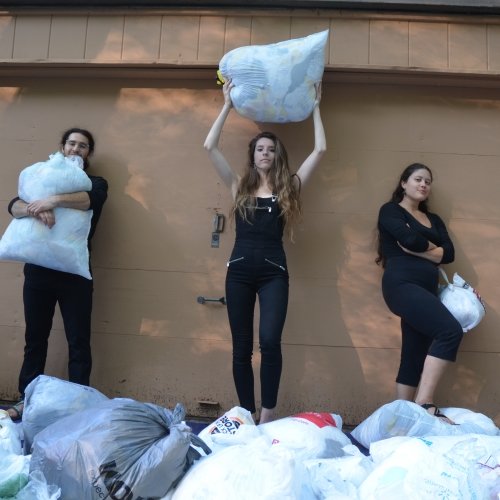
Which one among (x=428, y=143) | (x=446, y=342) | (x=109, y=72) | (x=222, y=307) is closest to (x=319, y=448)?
(x=446, y=342)

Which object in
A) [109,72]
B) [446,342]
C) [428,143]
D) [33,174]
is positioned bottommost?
[446,342]

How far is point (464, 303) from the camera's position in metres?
2.51

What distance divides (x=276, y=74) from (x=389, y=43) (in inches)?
34.7

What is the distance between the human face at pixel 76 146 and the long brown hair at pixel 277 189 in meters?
1.04

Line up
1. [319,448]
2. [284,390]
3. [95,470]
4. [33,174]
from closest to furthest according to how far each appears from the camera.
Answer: [95,470]
[319,448]
[33,174]
[284,390]

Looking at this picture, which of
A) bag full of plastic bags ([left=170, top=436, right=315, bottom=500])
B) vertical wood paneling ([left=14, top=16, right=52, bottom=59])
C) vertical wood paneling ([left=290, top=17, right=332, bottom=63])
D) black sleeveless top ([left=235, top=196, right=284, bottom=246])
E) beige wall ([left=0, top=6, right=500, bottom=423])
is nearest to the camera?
bag full of plastic bags ([left=170, top=436, right=315, bottom=500])

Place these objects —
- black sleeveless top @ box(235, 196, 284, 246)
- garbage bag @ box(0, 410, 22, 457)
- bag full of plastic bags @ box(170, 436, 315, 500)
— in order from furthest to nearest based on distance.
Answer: black sleeveless top @ box(235, 196, 284, 246), garbage bag @ box(0, 410, 22, 457), bag full of plastic bags @ box(170, 436, 315, 500)

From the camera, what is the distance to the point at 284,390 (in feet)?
9.20

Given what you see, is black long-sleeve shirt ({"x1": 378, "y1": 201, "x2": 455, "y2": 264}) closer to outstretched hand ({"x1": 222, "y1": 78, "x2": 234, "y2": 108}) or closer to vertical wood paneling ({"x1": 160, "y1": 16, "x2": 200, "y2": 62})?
outstretched hand ({"x1": 222, "y1": 78, "x2": 234, "y2": 108})

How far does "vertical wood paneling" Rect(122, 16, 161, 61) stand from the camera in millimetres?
2990

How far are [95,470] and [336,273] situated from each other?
178 centimetres

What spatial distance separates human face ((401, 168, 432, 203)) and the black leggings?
38 centimetres

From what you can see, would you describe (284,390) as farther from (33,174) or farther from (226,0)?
(226,0)

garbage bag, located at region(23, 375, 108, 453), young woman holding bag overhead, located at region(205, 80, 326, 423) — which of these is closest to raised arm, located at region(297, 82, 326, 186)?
young woman holding bag overhead, located at region(205, 80, 326, 423)
